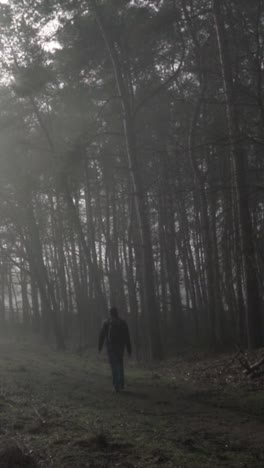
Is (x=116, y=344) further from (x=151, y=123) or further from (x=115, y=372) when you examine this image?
(x=151, y=123)

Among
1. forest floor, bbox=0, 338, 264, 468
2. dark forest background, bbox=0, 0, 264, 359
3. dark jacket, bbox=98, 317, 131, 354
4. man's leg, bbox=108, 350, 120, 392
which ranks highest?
dark forest background, bbox=0, 0, 264, 359

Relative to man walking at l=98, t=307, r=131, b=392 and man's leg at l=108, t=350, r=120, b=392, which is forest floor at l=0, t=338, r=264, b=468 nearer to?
man's leg at l=108, t=350, r=120, b=392

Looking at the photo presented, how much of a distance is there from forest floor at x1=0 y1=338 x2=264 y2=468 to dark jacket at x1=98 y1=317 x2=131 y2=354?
3.13 feet

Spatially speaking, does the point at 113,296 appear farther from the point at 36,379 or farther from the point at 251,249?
the point at 251,249

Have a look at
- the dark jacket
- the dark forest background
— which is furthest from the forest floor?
the dark forest background

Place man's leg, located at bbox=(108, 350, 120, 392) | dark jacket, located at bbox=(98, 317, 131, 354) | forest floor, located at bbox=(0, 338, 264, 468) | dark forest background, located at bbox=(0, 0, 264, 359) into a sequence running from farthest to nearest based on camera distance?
dark forest background, located at bbox=(0, 0, 264, 359), dark jacket, located at bbox=(98, 317, 131, 354), man's leg, located at bbox=(108, 350, 120, 392), forest floor, located at bbox=(0, 338, 264, 468)

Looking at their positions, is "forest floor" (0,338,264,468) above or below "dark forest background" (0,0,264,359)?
below

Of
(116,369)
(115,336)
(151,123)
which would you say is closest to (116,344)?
(115,336)

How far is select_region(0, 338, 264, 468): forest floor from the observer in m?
6.31

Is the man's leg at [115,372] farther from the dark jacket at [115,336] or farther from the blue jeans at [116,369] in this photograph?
the dark jacket at [115,336]

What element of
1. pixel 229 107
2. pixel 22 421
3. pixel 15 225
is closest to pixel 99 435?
pixel 22 421

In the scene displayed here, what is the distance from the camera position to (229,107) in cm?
1458

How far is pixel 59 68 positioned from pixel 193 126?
210 inches

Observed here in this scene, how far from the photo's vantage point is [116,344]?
12.2 metres
